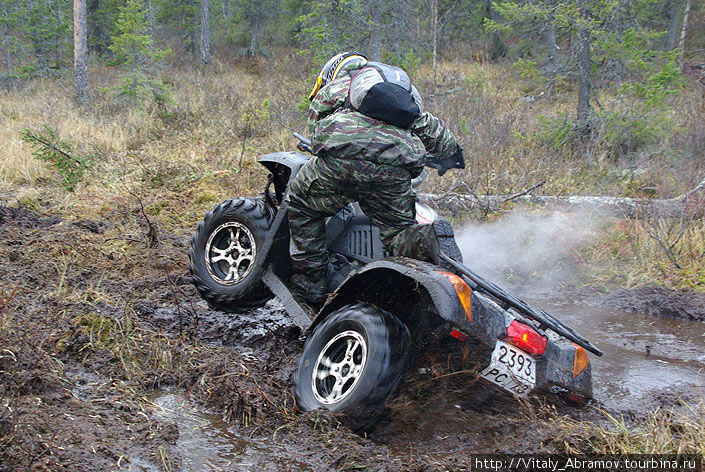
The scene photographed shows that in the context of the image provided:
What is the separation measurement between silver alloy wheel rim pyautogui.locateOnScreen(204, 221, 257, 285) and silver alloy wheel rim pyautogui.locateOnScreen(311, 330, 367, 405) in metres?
1.33

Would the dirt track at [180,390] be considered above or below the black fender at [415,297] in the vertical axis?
below

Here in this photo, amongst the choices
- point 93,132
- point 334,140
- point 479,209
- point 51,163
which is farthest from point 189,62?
point 334,140

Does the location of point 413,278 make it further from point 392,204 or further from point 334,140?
point 334,140

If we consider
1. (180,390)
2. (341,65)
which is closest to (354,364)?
(180,390)

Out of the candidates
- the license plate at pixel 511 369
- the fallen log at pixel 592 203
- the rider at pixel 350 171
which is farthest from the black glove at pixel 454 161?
the fallen log at pixel 592 203

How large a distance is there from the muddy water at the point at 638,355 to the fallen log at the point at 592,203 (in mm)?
2151

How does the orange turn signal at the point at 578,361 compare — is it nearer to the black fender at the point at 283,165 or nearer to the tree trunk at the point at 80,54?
the black fender at the point at 283,165

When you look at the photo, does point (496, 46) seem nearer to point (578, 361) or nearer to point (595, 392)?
point (595, 392)

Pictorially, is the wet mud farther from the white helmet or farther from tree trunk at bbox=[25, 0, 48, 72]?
tree trunk at bbox=[25, 0, 48, 72]

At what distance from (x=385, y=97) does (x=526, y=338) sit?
1665 mm

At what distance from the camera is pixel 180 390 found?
3.98 meters

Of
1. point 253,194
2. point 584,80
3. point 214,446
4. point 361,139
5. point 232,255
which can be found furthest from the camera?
point 584,80

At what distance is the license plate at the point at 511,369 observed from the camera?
3301mm

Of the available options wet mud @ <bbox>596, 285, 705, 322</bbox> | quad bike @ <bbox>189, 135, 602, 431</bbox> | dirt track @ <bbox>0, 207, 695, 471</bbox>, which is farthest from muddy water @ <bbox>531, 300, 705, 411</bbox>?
quad bike @ <bbox>189, 135, 602, 431</bbox>
